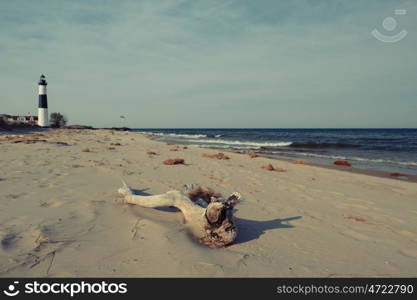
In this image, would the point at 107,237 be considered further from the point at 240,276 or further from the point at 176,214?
the point at 240,276

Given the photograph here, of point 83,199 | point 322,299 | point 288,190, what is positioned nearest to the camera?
point 322,299

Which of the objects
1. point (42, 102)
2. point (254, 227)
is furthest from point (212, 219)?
point (42, 102)

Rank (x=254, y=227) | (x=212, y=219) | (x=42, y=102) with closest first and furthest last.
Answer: (x=212, y=219)
(x=254, y=227)
(x=42, y=102)

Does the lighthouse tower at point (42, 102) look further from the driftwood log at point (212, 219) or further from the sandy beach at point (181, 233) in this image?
the driftwood log at point (212, 219)

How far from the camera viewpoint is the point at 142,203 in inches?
177

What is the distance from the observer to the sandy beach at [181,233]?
2.78 meters

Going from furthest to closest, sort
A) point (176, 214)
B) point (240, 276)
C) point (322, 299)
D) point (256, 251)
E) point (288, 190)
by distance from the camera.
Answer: point (288, 190)
point (176, 214)
point (256, 251)
point (240, 276)
point (322, 299)

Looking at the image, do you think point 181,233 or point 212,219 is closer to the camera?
point 212,219

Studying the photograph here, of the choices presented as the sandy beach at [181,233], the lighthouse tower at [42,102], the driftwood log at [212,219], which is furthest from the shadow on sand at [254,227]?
the lighthouse tower at [42,102]

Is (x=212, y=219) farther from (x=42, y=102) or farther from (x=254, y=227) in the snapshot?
(x=42, y=102)

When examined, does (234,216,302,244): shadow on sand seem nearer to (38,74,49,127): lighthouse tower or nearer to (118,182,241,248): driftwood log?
(118,182,241,248): driftwood log

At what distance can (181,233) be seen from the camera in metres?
3.58

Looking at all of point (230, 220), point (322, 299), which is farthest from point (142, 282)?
point (322, 299)

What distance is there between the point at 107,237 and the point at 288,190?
4.69 m
